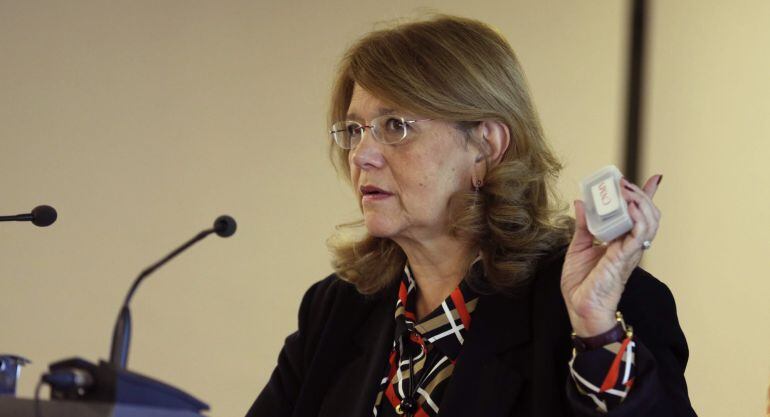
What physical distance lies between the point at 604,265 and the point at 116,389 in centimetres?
81

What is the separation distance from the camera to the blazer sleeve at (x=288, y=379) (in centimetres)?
228

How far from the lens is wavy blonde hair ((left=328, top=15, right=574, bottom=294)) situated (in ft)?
6.73

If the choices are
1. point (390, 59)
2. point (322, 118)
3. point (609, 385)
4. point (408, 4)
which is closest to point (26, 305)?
point (322, 118)

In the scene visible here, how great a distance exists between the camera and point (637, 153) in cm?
345

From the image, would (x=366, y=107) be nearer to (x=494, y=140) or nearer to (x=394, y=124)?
(x=394, y=124)

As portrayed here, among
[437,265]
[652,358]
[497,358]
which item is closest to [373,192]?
[437,265]

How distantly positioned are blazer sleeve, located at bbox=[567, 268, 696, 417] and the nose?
1.91 ft

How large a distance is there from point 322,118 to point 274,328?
2.61 feet

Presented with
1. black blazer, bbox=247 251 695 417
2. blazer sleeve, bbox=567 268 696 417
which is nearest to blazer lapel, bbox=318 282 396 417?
black blazer, bbox=247 251 695 417

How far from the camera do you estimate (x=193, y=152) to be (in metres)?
3.72

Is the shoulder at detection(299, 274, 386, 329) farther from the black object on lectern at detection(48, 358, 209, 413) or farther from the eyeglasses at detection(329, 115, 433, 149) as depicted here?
the black object on lectern at detection(48, 358, 209, 413)

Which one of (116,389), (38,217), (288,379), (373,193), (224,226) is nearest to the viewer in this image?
(116,389)

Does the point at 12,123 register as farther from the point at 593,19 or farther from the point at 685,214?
the point at 685,214

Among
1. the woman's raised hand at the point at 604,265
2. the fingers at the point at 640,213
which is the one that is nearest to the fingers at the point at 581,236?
the woman's raised hand at the point at 604,265
